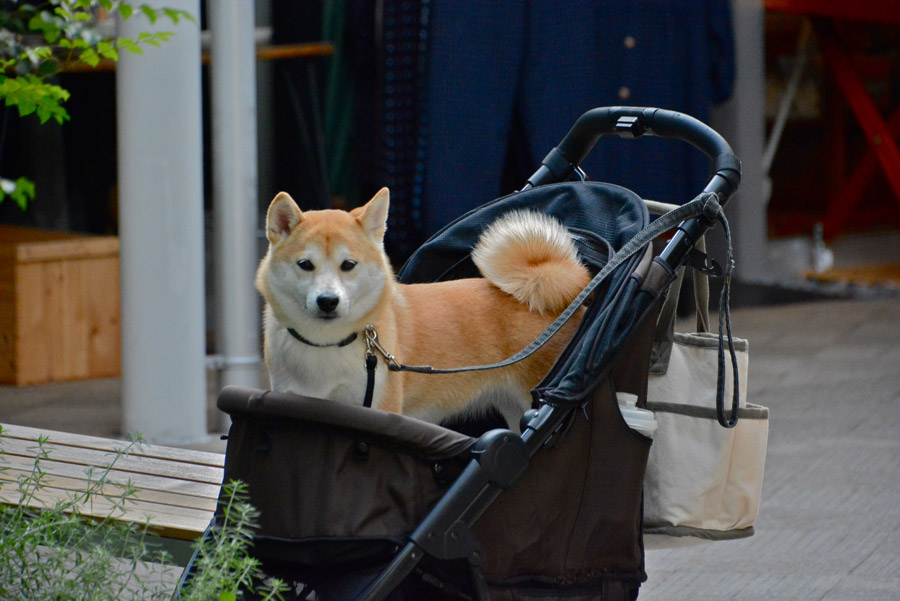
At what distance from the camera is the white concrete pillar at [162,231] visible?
4.24 m

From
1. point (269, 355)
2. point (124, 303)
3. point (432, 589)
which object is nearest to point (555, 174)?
point (269, 355)

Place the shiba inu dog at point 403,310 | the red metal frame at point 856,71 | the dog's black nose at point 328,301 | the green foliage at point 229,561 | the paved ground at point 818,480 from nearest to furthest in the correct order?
the green foliage at point 229,561
the dog's black nose at point 328,301
the shiba inu dog at point 403,310
the paved ground at point 818,480
the red metal frame at point 856,71

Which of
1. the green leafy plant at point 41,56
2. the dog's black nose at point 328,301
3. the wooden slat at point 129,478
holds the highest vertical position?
the green leafy plant at point 41,56

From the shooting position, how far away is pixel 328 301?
2271 mm

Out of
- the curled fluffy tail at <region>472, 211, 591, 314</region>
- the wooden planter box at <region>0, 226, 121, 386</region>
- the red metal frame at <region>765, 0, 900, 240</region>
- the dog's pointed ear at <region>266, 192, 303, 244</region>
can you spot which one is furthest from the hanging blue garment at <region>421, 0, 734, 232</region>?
the dog's pointed ear at <region>266, 192, 303, 244</region>

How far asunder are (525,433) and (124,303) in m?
2.50

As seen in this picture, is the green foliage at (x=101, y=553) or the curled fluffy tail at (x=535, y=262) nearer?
the green foliage at (x=101, y=553)

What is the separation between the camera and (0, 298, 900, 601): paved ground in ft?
10.6

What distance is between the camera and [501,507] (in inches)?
87.7

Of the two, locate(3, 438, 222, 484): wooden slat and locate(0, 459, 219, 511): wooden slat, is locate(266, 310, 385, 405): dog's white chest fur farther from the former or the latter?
locate(3, 438, 222, 484): wooden slat

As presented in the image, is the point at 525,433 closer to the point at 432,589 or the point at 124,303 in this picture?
the point at 432,589

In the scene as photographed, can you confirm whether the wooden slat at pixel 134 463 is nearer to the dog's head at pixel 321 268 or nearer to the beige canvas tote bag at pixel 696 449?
the dog's head at pixel 321 268

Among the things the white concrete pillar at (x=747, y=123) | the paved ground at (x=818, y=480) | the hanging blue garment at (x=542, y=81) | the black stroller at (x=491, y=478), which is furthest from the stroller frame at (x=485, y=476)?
the white concrete pillar at (x=747, y=123)

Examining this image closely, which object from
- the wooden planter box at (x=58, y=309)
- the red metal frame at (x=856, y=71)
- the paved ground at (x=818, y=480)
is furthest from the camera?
the red metal frame at (x=856, y=71)
